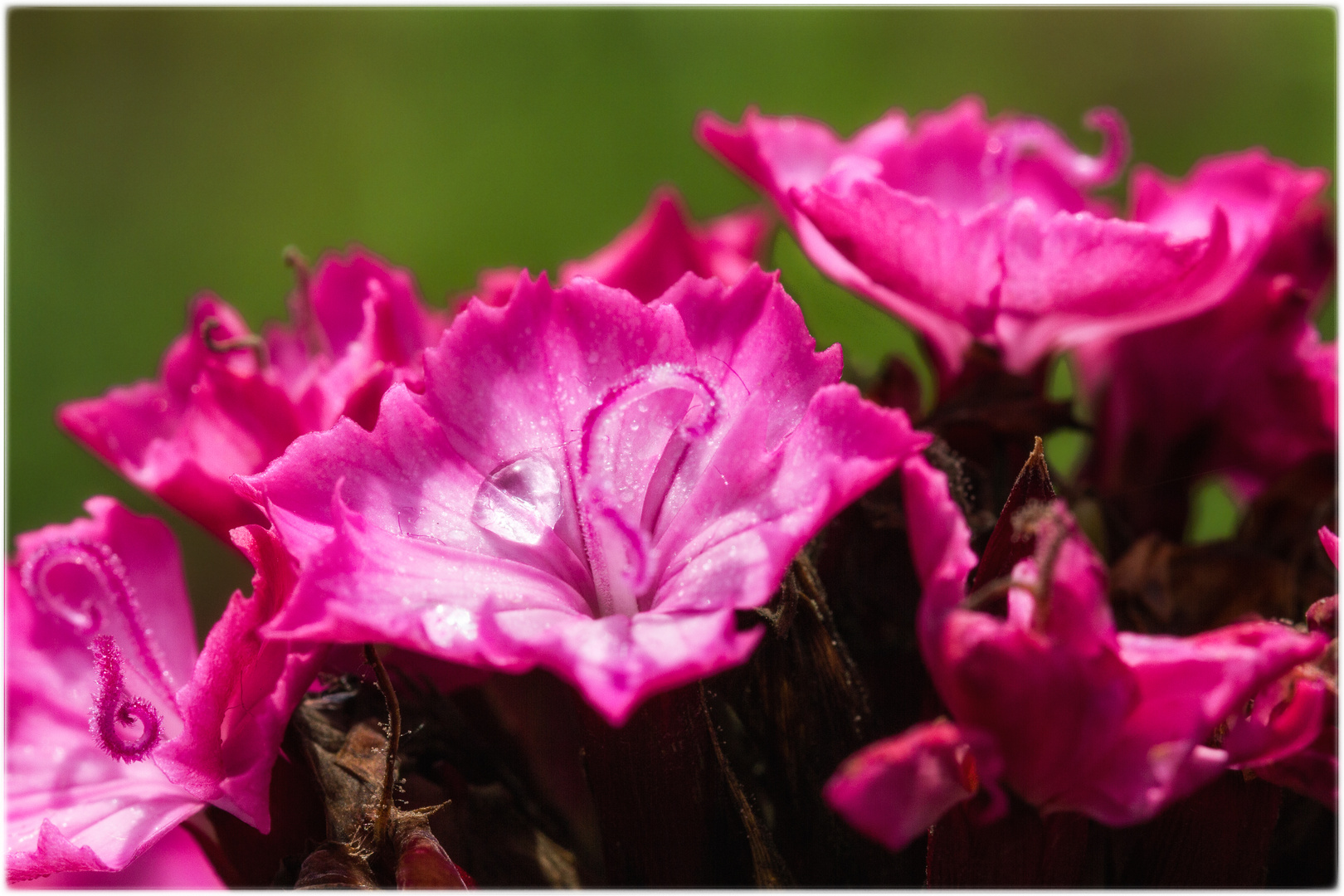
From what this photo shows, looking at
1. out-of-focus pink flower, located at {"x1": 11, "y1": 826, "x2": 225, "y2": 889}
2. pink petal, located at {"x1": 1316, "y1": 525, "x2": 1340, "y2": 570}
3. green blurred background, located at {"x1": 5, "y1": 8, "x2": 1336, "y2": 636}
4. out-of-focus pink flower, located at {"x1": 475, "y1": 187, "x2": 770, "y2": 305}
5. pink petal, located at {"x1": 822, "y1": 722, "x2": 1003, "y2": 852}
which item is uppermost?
green blurred background, located at {"x1": 5, "y1": 8, "x2": 1336, "y2": 636}

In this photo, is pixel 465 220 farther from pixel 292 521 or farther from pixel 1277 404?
pixel 292 521

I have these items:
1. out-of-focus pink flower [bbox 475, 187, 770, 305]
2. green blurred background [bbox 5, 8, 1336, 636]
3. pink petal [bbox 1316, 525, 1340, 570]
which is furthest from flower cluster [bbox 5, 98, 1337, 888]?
green blurred background [bbox 5, 8, 1336, 636]

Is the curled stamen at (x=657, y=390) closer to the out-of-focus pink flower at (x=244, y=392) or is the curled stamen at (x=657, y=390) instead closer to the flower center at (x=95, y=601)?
the out-of-focus pink flower at (x=244, y=392)

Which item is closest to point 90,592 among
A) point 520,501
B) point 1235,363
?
point 520,501

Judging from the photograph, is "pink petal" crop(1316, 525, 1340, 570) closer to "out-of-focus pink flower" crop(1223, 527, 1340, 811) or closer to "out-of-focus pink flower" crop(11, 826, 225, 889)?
"out-of-focus pink flower" crop(1223, 527, 1340, 811)

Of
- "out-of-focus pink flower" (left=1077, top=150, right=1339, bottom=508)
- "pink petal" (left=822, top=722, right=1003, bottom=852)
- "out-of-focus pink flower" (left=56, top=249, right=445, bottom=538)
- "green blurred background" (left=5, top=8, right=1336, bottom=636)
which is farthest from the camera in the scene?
"green blurred background" (left=5, top=8, right=1336, bottom=636)
